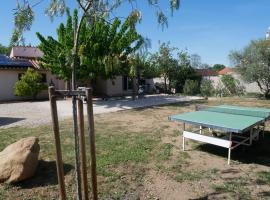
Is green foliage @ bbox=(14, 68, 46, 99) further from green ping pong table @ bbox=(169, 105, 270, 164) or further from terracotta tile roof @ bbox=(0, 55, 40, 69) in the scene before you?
green ping pong table @ bbox=(169, 105, 270, 164)

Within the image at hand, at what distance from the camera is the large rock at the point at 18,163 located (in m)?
5.39

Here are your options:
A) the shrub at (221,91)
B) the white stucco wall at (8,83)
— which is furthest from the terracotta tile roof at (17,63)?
the shrub at (221,91)

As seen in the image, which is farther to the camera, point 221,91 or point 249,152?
point 221,91

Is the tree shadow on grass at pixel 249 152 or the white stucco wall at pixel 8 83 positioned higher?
the white stucco wall at pixel 8 83

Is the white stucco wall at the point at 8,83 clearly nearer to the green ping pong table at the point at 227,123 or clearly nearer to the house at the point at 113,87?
the house at the point at 113,87

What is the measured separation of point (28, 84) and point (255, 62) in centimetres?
1692

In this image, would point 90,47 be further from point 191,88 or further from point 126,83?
point 191,88

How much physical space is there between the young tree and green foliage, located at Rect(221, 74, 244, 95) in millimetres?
1682

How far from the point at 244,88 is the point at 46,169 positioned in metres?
20.7

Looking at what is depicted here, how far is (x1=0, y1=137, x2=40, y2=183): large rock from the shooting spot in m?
5.39

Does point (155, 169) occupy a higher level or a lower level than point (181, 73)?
lower

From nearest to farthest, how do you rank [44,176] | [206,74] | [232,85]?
[44,176] < [232,85] < [206,74]

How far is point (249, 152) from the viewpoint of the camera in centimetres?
762

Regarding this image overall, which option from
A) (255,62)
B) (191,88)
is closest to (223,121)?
(255,62)
